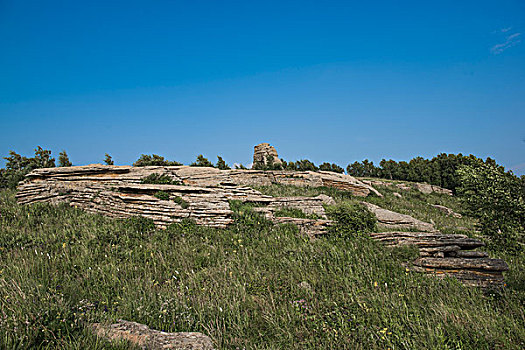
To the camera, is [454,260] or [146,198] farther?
[146,198]

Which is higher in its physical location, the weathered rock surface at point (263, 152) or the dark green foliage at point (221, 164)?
the weathered rock surface at point (263, 152)

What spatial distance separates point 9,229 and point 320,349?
33.9 ft

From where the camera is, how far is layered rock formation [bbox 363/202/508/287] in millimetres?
5914

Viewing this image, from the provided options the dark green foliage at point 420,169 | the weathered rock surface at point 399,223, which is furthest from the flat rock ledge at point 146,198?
the dark green foliage at point 420,169

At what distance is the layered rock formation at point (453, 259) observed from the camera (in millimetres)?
5914

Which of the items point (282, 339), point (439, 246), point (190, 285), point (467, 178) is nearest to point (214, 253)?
point (190, 285)

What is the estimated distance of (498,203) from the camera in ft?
30.7

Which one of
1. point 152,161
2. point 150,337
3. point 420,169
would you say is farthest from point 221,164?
point 420,169

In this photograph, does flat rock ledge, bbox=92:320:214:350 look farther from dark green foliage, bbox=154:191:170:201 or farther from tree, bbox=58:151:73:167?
tree, bbox=58:151:73:167

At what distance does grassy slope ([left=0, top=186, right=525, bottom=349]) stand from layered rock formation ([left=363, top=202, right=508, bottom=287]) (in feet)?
1.22

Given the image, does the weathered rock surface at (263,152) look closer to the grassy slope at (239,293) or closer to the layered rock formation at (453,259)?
the grassy slope at (239,293)

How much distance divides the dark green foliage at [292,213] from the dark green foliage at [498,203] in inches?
261

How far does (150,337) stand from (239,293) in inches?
84.0

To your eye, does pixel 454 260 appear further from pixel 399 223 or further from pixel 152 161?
pixel 152 161
